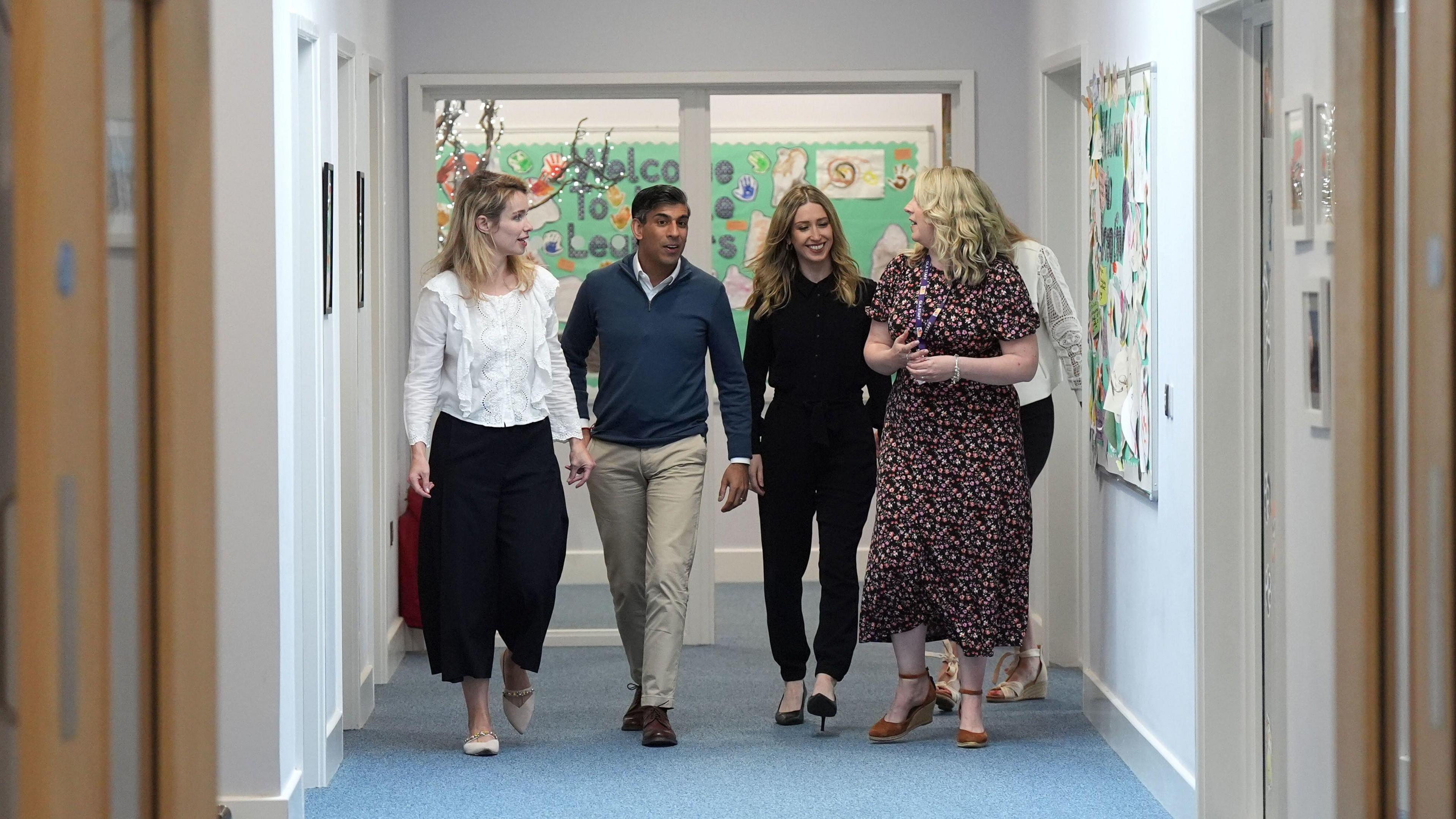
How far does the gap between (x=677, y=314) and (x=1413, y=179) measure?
2.98m

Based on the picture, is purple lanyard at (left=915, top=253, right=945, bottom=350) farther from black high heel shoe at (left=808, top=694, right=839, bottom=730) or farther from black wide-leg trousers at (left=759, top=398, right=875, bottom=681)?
black high heel shoe at (left=808, top=694, right=839, bottom=730)

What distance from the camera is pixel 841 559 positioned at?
443 centimetres

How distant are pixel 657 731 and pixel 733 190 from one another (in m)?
2.54

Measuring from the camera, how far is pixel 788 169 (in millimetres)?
6285

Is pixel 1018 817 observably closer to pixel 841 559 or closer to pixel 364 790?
pixel 841 559

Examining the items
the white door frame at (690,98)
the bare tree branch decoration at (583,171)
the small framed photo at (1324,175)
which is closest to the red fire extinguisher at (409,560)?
the white door frame at (690,98)

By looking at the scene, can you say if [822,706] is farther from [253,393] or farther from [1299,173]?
[1299,173]

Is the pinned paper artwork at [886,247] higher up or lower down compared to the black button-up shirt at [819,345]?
higher up

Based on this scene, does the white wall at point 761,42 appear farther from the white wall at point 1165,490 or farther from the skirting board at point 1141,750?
the skirting board at point 1141,750

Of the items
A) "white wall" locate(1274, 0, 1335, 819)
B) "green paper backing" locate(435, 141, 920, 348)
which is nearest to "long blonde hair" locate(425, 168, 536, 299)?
"green paper backing" locate(435, 141, 920, 348)

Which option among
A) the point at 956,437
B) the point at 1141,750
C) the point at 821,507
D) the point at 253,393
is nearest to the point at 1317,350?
the point at 956,437

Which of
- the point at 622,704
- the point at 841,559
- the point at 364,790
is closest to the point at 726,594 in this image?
the point at 622,704

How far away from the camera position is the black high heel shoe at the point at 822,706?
4387mm

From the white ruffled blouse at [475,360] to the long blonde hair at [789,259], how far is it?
0.64 m
